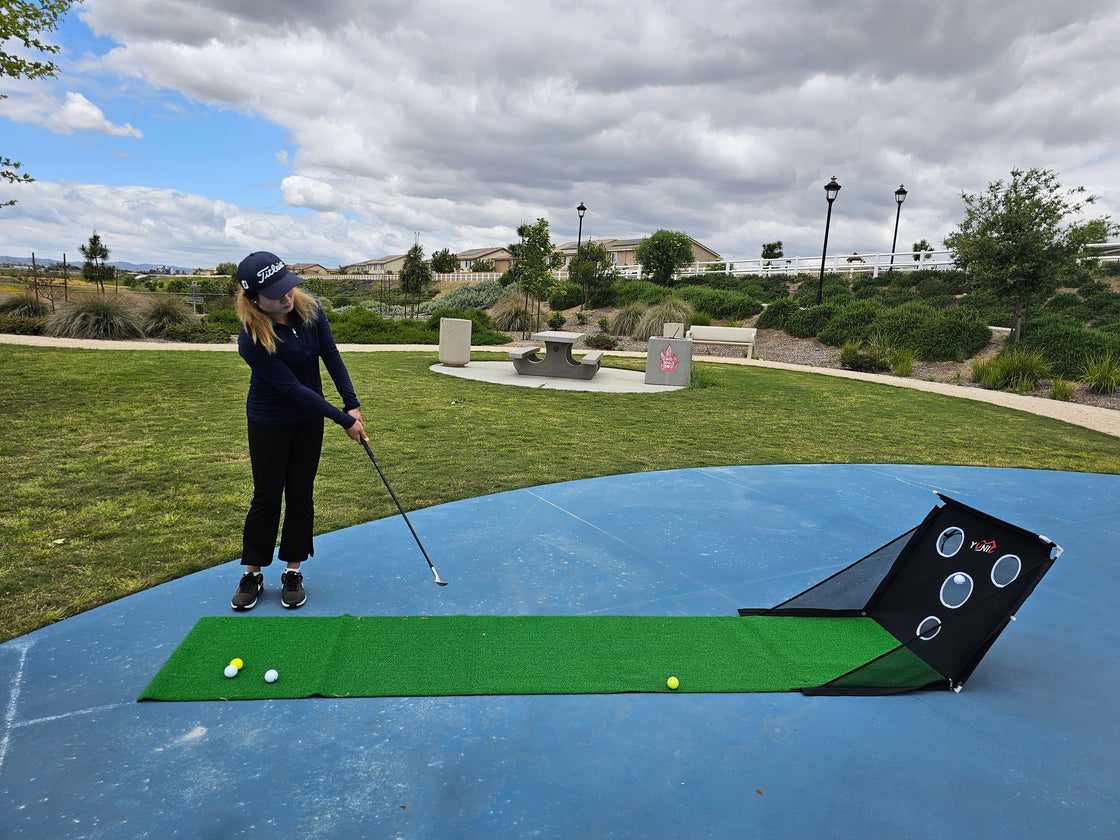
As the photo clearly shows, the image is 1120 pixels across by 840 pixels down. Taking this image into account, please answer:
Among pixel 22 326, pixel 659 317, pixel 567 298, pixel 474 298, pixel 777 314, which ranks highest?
pixel 567 298

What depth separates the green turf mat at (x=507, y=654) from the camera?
8.80 feet

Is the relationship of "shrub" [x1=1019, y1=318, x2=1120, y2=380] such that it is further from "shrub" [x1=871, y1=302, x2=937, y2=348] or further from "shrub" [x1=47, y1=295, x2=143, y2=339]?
"shrub" [x1=47, y1=295, x2=143, y2=339]

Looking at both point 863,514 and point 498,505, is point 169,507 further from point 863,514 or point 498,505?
point 863,514

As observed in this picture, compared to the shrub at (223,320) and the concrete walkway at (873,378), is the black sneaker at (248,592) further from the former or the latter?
the shrub at (223,320)

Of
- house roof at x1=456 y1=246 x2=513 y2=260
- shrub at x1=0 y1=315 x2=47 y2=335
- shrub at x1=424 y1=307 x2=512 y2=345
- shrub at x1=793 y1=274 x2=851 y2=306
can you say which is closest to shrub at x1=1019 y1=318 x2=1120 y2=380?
shrub at x1=793 y1=274 x2=851 y2=306

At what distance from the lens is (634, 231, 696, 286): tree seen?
3497 centimetres

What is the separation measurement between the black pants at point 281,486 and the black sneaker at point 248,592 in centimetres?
8

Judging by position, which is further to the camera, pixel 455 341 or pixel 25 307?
pixel 25 307

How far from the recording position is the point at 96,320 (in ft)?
50.8

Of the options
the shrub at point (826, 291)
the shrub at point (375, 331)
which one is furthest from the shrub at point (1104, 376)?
the shrub at point (375, 331)

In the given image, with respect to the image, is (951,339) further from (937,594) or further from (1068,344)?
(937,594)

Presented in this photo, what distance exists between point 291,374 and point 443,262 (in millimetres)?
49601

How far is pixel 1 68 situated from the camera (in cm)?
650

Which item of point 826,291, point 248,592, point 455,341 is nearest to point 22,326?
point 455,341
